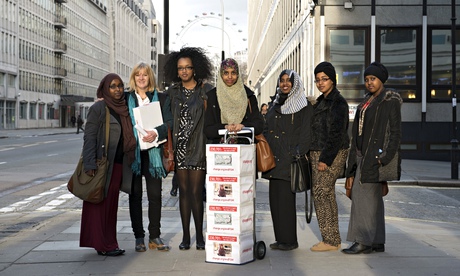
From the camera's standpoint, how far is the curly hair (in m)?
7.69

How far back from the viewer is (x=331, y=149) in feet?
24.5

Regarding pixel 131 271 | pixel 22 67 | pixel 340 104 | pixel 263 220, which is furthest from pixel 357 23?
pixel 22 67

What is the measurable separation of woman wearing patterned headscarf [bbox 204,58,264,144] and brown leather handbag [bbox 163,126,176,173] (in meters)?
0.46

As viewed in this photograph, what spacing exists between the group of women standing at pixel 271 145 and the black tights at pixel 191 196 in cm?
1

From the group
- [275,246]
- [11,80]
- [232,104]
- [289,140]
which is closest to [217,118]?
[232,104]

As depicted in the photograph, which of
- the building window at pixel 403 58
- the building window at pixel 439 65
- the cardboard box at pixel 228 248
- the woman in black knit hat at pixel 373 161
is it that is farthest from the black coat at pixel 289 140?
the building window at pixel 439 65

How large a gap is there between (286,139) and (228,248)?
1361 millimetres

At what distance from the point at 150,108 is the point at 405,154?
852 inches

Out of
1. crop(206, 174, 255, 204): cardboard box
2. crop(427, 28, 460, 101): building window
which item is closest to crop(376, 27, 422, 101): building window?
crop(427, 28, 460, 101): building window

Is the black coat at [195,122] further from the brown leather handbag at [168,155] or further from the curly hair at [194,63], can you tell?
the curly hair at [194,63]

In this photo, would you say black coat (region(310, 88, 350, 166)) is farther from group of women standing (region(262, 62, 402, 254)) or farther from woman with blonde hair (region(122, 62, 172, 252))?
woman with blonde hair (region(122, 62, 172, 252))

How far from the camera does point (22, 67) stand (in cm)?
8144

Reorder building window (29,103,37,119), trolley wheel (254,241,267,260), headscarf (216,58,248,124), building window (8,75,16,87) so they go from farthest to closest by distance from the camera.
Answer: building window (29,103,37,119) → building window (8,75,16,87) → headscarf (216,58,248,124) → trolley wheel (254,241,267,260)

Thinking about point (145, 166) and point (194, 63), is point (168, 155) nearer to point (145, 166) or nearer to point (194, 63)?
point (145, 166)
